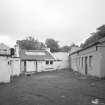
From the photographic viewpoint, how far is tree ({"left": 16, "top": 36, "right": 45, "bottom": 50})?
56175 mm

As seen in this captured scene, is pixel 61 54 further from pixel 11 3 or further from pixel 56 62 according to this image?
pixel 11 3

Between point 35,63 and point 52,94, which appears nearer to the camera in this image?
point 52,94

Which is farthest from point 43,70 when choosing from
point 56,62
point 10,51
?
point 10,51

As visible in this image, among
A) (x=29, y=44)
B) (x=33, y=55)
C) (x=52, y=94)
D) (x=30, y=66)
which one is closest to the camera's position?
(x=52, y=94)

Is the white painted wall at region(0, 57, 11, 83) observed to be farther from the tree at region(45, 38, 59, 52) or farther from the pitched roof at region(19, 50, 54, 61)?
the tree at region(45, 38, 59, 52)

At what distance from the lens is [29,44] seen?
186 feet

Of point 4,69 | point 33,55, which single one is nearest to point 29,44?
point 33,55

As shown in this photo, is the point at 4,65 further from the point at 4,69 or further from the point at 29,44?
the point at 29,44

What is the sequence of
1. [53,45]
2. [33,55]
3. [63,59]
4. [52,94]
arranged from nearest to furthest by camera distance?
[52,94], [33,55], [63,59], [53,45]

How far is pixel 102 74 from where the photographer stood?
12.7m

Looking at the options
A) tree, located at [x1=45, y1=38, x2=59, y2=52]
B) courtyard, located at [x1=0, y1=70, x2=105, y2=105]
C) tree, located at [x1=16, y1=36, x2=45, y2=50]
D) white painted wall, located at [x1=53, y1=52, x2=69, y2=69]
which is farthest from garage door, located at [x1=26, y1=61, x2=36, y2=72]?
tree, located at [x1=45, y1=38, x2=59, y2=52]

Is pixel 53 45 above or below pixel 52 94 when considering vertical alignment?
above

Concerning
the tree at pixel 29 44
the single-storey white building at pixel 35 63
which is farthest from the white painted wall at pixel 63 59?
the tree at pixel 29 44

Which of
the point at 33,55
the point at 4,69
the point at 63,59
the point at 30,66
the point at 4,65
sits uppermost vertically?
the point at 33,55
